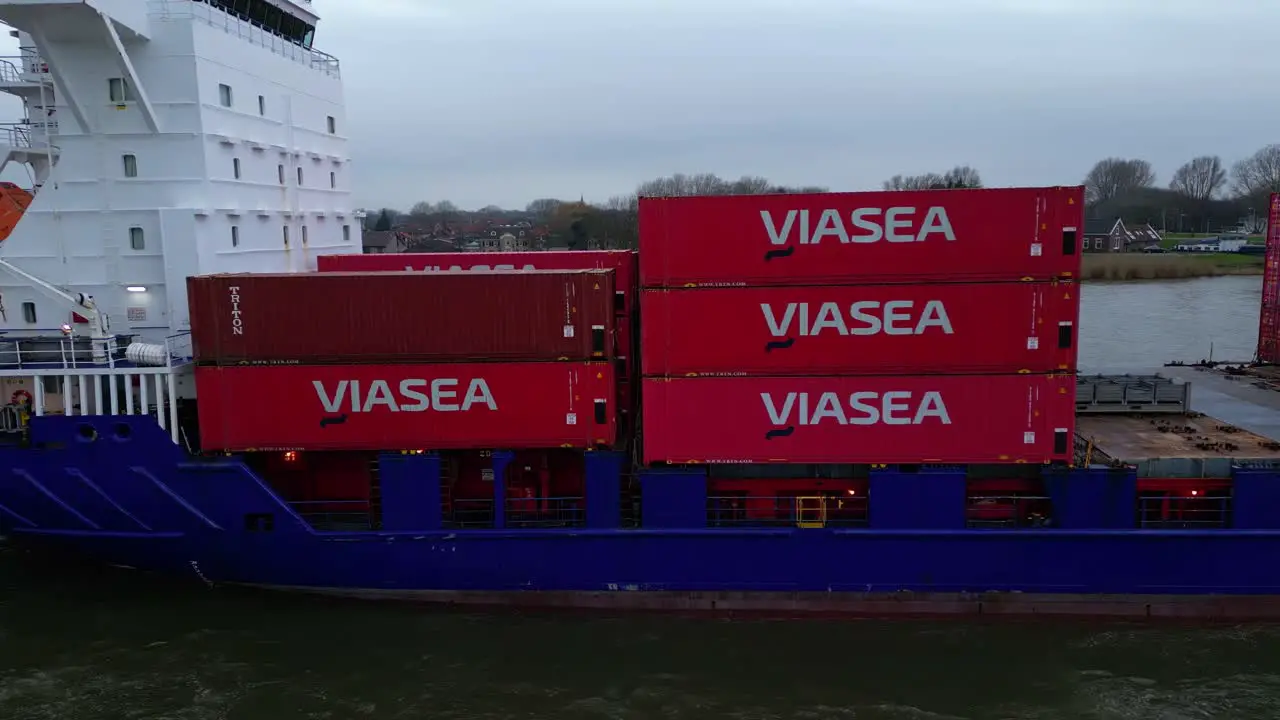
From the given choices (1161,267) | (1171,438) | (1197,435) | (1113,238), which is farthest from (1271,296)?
(1113,238)

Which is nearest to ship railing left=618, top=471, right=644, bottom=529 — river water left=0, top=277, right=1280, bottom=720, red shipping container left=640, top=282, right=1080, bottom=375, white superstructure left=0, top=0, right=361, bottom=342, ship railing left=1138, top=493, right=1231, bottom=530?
river water left=0, top=277, right=1280, bottom=720

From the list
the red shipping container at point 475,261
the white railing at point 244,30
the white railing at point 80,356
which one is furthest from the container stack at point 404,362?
the white railing at point 244,30

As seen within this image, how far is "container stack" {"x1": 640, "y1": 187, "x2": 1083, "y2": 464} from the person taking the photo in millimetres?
10008

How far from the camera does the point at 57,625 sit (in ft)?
35.6

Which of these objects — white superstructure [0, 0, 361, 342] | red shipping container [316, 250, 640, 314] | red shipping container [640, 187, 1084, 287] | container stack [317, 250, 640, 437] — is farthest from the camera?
red shipping container [316, 250, 640, 314]

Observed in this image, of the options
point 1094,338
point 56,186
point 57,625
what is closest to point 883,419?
point 57,625

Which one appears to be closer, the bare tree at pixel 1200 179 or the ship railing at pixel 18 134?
the ship railing at pixel 18 134

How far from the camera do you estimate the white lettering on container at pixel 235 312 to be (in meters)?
10.4

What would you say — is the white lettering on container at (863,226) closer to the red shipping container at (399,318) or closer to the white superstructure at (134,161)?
the red shipping container at (399,318)

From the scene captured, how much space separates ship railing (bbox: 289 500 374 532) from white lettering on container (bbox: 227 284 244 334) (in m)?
2.48

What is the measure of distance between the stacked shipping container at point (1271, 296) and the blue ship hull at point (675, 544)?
342 inches

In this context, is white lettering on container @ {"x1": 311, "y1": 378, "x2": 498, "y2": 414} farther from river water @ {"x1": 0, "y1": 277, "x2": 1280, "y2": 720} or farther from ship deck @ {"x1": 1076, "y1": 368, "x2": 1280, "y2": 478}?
ship deck @ {"x1": 1076, "y1": 368, "x2": 1280, "y2": 478}

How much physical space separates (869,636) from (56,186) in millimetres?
13180

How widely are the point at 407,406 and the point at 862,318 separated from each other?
6.01 m
